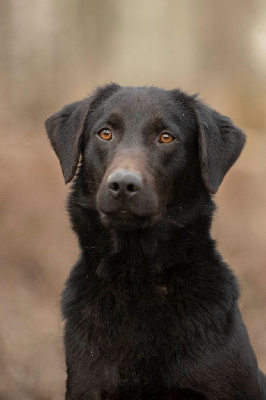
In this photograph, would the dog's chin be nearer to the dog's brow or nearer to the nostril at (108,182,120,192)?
the nostril at (108,182,120,192)

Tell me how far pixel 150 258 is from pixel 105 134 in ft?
2.63

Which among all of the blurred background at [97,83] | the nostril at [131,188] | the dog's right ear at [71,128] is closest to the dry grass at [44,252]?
the blurred background at [97,83]

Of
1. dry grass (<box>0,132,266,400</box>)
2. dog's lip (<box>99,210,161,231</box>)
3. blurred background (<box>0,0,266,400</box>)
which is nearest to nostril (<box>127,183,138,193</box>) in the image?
dog's lip (<box>99,210,161,231</box>)

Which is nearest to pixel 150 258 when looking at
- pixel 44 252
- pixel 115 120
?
pixel 115 120

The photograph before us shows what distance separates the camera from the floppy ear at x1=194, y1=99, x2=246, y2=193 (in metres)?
4.78

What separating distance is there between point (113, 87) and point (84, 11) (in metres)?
5.23

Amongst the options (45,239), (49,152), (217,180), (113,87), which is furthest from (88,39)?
(217,180)

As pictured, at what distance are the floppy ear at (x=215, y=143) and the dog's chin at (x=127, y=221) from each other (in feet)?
1.42

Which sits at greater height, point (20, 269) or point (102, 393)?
point (20, 269)

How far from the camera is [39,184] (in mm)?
10055

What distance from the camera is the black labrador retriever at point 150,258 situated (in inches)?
173

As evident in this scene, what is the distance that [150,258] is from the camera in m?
4.73

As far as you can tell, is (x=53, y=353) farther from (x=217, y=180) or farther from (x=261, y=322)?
(x=217, y=180)

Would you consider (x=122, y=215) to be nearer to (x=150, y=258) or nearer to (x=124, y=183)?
(x=124, y=183)
